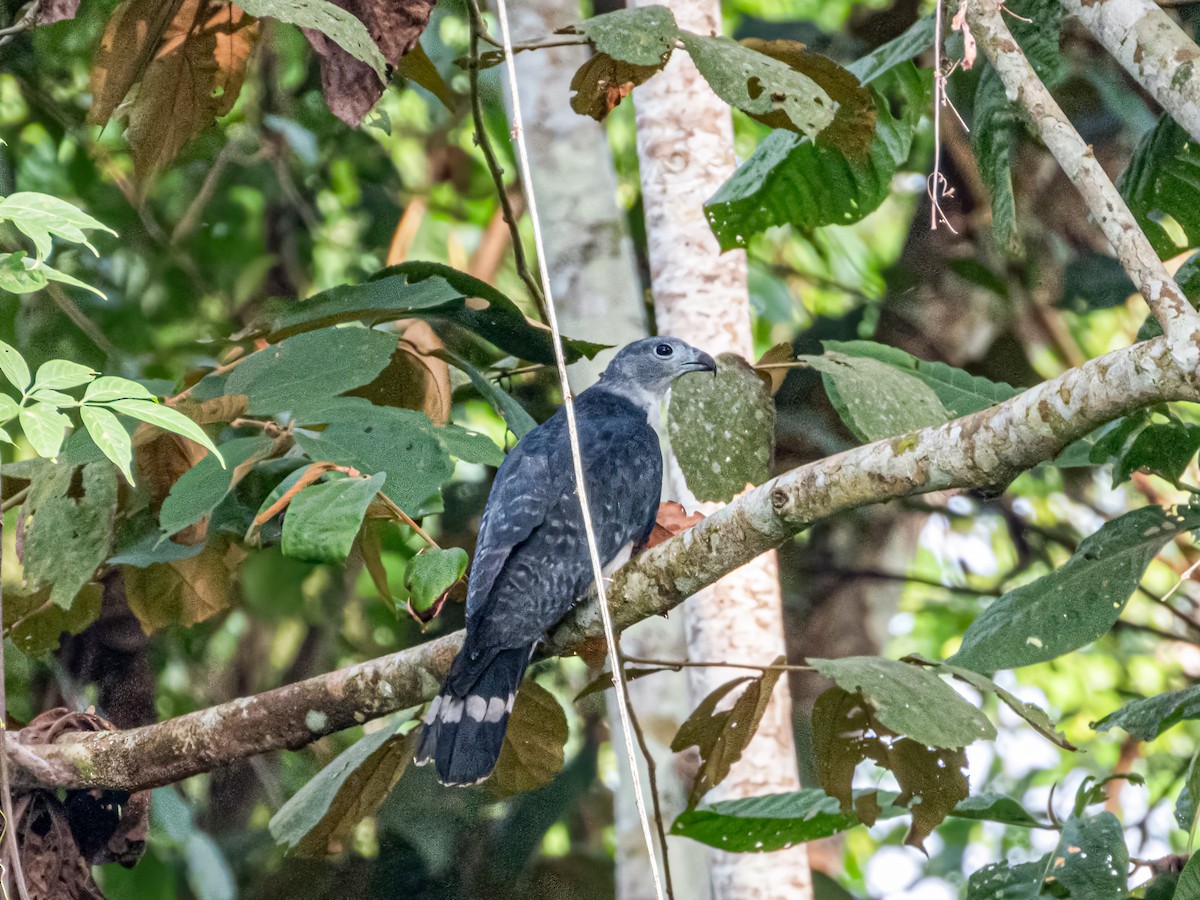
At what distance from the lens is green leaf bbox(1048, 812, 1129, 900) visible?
2.25 metres

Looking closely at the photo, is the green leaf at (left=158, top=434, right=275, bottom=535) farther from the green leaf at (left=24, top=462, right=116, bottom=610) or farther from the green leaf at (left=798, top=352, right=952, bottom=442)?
the green leaf at (left=798, top=352, right=952, bottom=442)

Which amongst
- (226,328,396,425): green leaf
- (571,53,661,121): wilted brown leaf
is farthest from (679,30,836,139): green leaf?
(226,328,396,425): green leaf

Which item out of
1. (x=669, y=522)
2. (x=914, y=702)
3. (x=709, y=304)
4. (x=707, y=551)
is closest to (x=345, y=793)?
(x=669, y=522)

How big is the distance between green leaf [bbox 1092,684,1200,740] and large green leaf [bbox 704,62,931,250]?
1197 millimetres

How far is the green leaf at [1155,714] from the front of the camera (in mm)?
2166

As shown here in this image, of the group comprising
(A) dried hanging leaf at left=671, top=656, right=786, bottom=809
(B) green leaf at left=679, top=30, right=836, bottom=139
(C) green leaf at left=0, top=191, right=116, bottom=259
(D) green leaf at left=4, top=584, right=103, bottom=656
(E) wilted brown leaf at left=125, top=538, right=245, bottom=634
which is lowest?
(D) green leaf at left=4, top=584, right=103, bottom=656

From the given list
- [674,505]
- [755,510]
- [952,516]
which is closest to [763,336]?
[952,516]

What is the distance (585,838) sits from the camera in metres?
5.21

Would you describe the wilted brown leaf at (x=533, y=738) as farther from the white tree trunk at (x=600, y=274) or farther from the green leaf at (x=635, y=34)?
the green leaf at (x=635, y=34)

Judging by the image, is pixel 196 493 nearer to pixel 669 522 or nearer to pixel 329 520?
pixel 329 520

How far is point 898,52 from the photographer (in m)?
2.61

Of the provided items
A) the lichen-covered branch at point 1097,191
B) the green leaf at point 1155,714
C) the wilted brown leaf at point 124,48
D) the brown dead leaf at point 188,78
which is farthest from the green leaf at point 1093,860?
the wilted brown leaf at point 124,48

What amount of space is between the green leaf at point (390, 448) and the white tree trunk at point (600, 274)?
1.01 metres

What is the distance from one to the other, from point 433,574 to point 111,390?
0.69 meters
